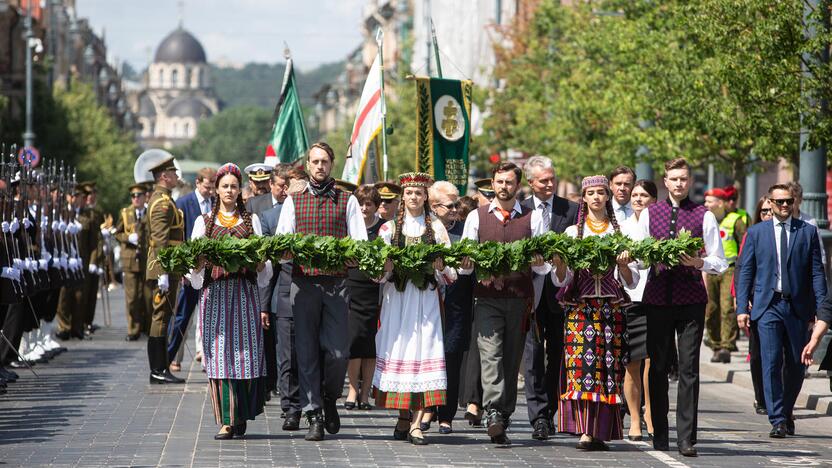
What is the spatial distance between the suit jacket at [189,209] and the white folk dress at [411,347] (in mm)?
5014

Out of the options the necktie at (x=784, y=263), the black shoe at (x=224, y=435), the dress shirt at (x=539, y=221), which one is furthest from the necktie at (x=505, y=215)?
the necktie at (x=784, y=263)

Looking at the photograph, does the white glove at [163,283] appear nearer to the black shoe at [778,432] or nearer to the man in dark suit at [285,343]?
the man in dark suit at [285,343]

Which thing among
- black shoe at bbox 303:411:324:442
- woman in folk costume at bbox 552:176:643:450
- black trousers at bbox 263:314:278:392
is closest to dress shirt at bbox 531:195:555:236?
woman in folk costume at bbox 552:176:643:450

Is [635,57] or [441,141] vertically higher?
[635,57]

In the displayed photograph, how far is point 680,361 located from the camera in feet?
36.2

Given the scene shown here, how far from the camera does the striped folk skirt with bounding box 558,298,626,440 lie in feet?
35.9

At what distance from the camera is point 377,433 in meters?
12.1

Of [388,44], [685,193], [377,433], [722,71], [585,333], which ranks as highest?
[388,44]

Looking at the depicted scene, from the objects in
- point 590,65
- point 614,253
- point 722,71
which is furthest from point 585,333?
point 590,65

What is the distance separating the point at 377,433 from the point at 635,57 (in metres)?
15.4

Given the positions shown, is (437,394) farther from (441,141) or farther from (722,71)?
(722,71)

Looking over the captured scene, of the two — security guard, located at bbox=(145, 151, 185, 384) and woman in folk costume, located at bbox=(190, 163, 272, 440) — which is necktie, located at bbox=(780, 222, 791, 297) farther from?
security guard, located at bbox=(145, 151, 185, 384)

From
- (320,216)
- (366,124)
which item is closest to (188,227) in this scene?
(366,124)

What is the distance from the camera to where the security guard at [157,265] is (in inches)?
607
